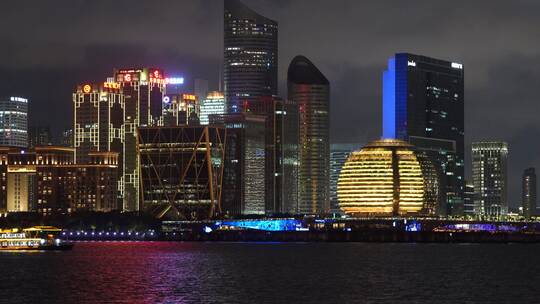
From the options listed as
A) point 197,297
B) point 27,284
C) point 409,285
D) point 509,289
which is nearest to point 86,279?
point 27,284

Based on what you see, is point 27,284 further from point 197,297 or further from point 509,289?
point 509,289

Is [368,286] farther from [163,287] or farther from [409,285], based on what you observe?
[163,287]

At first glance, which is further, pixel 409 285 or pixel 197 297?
pixel 409 285

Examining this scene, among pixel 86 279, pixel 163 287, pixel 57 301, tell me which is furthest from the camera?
pixel 86 279

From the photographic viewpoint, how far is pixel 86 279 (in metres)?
195

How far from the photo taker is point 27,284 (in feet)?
609

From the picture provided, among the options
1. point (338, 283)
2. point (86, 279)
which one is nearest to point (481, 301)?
point (338, 283)

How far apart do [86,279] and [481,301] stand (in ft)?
207

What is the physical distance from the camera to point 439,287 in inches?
7215

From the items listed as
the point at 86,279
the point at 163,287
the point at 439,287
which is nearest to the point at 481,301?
the point at 439,287

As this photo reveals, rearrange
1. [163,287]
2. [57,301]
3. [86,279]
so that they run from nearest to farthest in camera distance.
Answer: [57,301] < [163,287] < [86,279]

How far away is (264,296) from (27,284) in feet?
124

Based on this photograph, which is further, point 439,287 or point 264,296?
point 439,287

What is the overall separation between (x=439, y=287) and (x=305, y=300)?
29.0 metres
